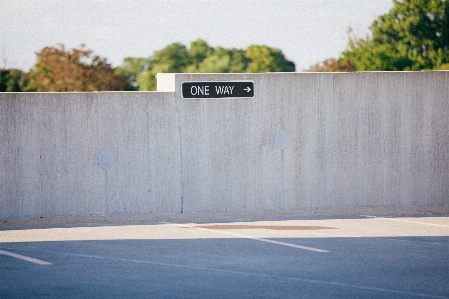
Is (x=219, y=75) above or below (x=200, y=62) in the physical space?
below

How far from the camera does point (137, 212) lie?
16312 mm

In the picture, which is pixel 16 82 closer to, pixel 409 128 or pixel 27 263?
pixel 409 128

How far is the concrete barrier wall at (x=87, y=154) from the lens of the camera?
1580cm

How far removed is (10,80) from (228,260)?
60.1m

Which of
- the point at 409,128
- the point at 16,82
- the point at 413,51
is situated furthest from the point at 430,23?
the point at 409,128

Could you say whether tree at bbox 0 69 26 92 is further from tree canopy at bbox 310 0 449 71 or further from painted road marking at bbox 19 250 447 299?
painted road marking at bbox 19 250 447 299

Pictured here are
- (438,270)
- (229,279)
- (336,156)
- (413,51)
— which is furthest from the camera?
(413,51)

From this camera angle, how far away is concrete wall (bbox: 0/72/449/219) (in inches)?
627

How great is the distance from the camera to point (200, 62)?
107 metres

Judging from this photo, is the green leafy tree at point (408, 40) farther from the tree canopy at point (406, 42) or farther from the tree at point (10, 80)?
the tree at point (10, 80)

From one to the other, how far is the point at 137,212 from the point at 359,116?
4.94 m

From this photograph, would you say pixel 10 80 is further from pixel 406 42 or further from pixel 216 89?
pixel 216 89

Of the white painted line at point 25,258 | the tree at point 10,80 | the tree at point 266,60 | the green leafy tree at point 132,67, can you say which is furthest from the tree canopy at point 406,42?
the white painted line at point 25,258

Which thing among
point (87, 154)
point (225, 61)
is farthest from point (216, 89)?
point (225, 61)
